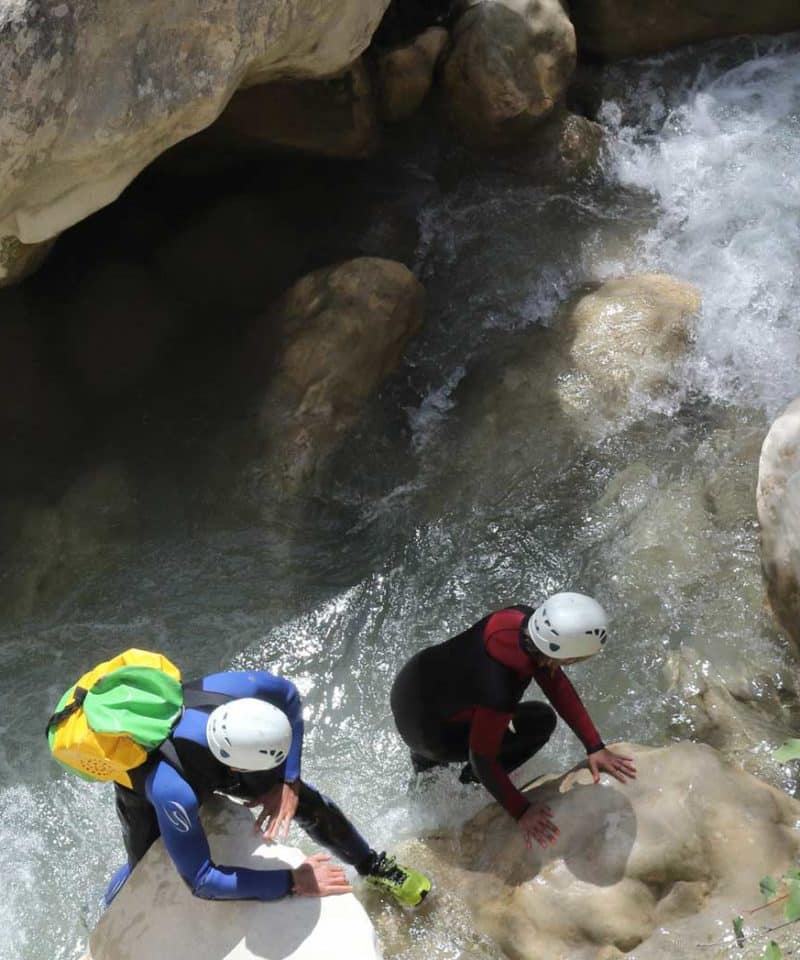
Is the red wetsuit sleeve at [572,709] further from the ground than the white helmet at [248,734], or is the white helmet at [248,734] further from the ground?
the white helmet at [248,734]

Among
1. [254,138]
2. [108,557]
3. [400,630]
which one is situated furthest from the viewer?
[254,138]

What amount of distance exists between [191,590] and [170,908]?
2.55 metres

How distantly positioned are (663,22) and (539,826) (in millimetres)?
7401

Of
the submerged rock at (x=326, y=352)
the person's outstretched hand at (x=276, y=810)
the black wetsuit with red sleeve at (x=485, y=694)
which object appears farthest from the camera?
the submerged rock at (x=326, y=352)

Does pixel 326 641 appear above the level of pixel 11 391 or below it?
below

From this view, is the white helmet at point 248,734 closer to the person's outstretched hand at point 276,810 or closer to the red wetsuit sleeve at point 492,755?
the person's outstretched hand at point 276,810

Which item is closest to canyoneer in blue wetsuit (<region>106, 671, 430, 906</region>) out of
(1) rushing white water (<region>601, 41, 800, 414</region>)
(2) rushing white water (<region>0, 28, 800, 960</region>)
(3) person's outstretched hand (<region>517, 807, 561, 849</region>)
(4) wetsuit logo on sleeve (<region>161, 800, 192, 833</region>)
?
(4) wetsuit logo on sleeve (<region>161, 800, 192, 833</region>)

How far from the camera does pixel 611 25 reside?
925 cm

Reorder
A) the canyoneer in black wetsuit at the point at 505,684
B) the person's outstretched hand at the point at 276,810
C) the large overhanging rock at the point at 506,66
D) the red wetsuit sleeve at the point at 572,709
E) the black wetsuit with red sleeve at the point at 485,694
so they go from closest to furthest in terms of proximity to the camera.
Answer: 1. the person's outstretched hand at the point at 276,810
2. the canyoneer in black wetsuit at the point at 505,684
3. the black wetsuit with red sleeve at the point at 485,694
4. the red wetsuit sleeve at the point at 572,709
5. the large overhanging rock at the point at 506,66

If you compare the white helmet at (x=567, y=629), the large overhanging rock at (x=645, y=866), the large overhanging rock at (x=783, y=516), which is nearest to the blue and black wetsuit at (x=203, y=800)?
the large overhanging rock at (x=645, y=866)

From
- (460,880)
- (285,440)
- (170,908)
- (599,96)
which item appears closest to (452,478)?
(285,440)

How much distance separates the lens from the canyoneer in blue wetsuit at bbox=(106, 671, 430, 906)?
3.76 m

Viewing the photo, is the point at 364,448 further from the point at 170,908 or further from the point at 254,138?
the point at 170,908

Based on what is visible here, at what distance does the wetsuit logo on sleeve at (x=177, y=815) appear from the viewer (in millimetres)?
3734
